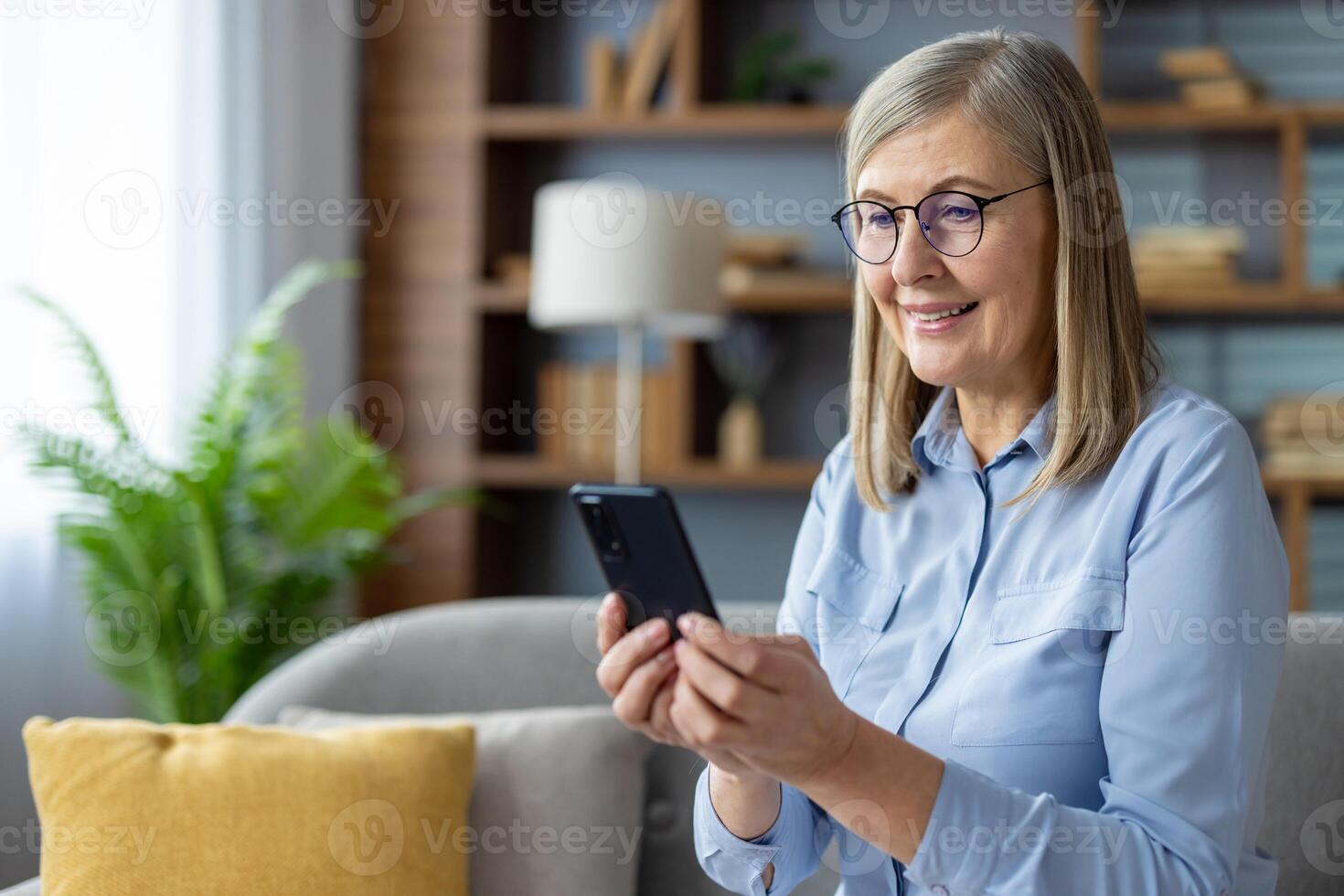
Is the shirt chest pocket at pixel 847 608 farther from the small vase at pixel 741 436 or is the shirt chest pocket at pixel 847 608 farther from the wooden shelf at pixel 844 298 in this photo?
the small vase at pixel 741 436

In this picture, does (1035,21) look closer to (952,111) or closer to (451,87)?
(451,87)

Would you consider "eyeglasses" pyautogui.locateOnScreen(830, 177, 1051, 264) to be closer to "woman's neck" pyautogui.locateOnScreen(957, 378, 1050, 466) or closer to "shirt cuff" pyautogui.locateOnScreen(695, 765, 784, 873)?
"woman's neck" pyautogui.locateOnScreen(957, 378, 1050, 466)

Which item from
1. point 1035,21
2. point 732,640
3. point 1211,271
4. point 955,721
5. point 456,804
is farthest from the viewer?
point 1035,21

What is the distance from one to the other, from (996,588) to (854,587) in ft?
0.57

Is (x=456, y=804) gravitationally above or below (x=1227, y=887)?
below

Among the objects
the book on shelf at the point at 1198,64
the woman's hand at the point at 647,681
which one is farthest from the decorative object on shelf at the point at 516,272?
the woman's hand at the point at 647,681

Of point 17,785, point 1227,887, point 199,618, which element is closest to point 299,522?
point 199,618

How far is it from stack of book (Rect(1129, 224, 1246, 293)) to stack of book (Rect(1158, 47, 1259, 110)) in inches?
12.5

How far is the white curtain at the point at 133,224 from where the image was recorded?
2.59 m

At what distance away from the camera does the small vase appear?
3.62 m

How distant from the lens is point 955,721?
47.1 inches

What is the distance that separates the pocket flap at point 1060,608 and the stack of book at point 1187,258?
2.40 meters

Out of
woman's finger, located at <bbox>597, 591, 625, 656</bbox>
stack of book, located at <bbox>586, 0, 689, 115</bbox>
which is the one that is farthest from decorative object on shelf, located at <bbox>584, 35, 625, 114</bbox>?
A: woman's finger, located at <bbox>597, 591, 625, 656</bbox>

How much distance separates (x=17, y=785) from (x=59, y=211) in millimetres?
1111
